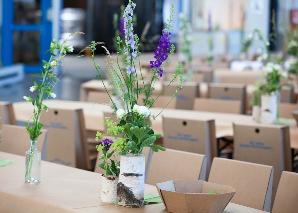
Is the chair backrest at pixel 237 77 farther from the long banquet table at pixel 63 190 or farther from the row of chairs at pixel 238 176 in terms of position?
the long banquet table at pixel 63 190

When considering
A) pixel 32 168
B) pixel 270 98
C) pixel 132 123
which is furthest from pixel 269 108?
pixel 132 123

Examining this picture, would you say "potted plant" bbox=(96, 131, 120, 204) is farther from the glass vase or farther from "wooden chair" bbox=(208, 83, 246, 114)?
"wooden chair" bbox=(208, 83, 246, 114)

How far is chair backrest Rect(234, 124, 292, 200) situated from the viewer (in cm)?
555

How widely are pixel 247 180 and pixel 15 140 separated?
5.90 feet

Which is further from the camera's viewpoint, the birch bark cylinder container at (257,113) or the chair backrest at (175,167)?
the birch bark cylinder container at (257,113)

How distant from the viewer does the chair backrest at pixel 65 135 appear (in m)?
6.32

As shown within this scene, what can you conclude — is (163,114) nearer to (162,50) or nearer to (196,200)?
(162,50)

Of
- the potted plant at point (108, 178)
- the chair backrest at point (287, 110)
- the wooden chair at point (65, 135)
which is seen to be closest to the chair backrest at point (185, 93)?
the chair backrest at point (287, 110)

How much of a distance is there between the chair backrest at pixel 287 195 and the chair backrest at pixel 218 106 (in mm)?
3454

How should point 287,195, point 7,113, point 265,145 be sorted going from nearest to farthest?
point 287,195, point 265,145, point 7,113

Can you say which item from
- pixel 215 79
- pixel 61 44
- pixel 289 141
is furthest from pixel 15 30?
pixel 61 44

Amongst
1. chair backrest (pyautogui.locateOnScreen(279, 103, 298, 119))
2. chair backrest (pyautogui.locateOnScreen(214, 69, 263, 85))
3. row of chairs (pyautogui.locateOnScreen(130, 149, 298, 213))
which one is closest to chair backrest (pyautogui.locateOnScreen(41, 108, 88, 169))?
row of chairs (pyautogui.locateOnScreen(130, 149, 298, 213))

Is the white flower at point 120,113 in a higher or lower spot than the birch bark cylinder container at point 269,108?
higher

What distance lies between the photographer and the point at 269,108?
21.0ft
